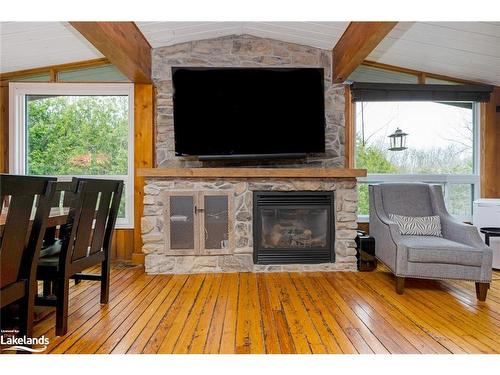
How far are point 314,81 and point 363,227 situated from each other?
1969 millimetres

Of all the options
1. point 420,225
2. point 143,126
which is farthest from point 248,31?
point 420,225

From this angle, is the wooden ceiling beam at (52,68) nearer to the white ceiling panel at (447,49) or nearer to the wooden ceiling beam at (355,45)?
the wooden ceiling beam at (355,45)

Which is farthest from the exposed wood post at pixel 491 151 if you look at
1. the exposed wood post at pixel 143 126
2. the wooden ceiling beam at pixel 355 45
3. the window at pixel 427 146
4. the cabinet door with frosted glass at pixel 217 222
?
the exposed wood post at pixel 143 126

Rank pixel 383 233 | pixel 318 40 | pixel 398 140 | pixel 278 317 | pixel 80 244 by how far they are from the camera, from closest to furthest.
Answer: pixel 80 244 → pixel 278 317 → pixel 383 233 → pixel 318 40 → pixel 398 140

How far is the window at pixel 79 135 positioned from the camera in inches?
162

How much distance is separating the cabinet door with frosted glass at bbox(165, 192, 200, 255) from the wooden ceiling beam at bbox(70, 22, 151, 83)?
1377 millimetres

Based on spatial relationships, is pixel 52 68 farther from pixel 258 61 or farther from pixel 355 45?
pixel 355 45

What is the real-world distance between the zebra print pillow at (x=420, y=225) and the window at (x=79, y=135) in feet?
10.3

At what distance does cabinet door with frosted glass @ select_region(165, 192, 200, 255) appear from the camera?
3.52m

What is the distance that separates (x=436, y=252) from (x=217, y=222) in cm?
208

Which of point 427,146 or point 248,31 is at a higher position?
point 248,31

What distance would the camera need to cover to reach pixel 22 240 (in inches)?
63.1

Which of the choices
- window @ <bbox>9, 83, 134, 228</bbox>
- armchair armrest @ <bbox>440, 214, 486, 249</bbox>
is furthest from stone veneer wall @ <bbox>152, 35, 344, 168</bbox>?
armchair armrest @ <bbox>440, 214, 486, 249</bbox>
